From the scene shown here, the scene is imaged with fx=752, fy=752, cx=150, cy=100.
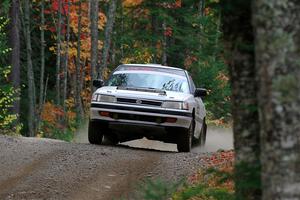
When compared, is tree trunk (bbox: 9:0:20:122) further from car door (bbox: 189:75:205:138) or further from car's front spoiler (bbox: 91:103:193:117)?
car's front spoiler (bbox: 91:103:193:117)

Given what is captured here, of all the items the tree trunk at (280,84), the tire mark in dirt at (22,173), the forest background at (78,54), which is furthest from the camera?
the forest background at (78,54)

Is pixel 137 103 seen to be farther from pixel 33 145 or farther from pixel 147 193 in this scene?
pixel 147 193

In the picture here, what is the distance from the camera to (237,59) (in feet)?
19.1

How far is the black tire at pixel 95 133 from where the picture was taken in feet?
51.2

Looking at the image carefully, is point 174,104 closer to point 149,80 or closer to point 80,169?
point 149,80

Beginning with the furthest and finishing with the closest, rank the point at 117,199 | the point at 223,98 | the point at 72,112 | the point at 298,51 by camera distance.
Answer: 1. the point at 72,112
2. the point at 223,98
3. the point at 117,199
4. the point at 298,51

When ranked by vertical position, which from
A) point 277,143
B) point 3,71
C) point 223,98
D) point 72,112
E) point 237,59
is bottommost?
point 72,112

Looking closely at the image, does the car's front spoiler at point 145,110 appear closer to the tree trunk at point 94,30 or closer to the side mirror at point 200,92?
the side mirror at point 200,92

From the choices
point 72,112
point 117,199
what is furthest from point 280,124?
point 72,112

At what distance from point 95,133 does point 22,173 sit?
3.35 meters

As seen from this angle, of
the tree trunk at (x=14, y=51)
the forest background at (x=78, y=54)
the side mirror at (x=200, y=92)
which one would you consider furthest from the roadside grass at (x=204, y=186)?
the tree trunk at (x=14, y=51)

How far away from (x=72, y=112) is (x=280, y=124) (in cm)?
3793

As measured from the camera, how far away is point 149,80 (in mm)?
16266

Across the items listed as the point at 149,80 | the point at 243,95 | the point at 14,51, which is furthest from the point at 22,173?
the point at 14,51
